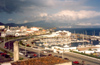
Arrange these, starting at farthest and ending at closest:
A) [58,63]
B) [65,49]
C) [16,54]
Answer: [65,49] → [16,54] → [58,63]

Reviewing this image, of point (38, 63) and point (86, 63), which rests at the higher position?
point (38, 63)

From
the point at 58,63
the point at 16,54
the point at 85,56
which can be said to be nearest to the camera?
the point at 58,63

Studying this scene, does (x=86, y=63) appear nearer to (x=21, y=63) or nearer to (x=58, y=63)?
(x=58, y=63)

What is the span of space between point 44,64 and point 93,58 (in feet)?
35.4

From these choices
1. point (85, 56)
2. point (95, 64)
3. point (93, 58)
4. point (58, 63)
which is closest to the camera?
point (58, 63)

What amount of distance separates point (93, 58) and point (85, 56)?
1554 millimetres

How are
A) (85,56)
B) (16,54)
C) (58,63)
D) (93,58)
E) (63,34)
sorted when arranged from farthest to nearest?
(63,34) → (85,56) → (93,58) → (16,54) → (58,63)

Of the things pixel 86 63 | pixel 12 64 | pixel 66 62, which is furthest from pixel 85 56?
pixel 12 64

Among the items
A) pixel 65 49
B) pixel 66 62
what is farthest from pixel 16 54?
pixel 65 49

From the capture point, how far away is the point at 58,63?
10961mm

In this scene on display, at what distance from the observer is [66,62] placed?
11.3 metres

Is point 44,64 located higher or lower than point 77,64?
higher

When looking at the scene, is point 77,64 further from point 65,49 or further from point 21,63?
point 65,49

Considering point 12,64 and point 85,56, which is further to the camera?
point 85,56
